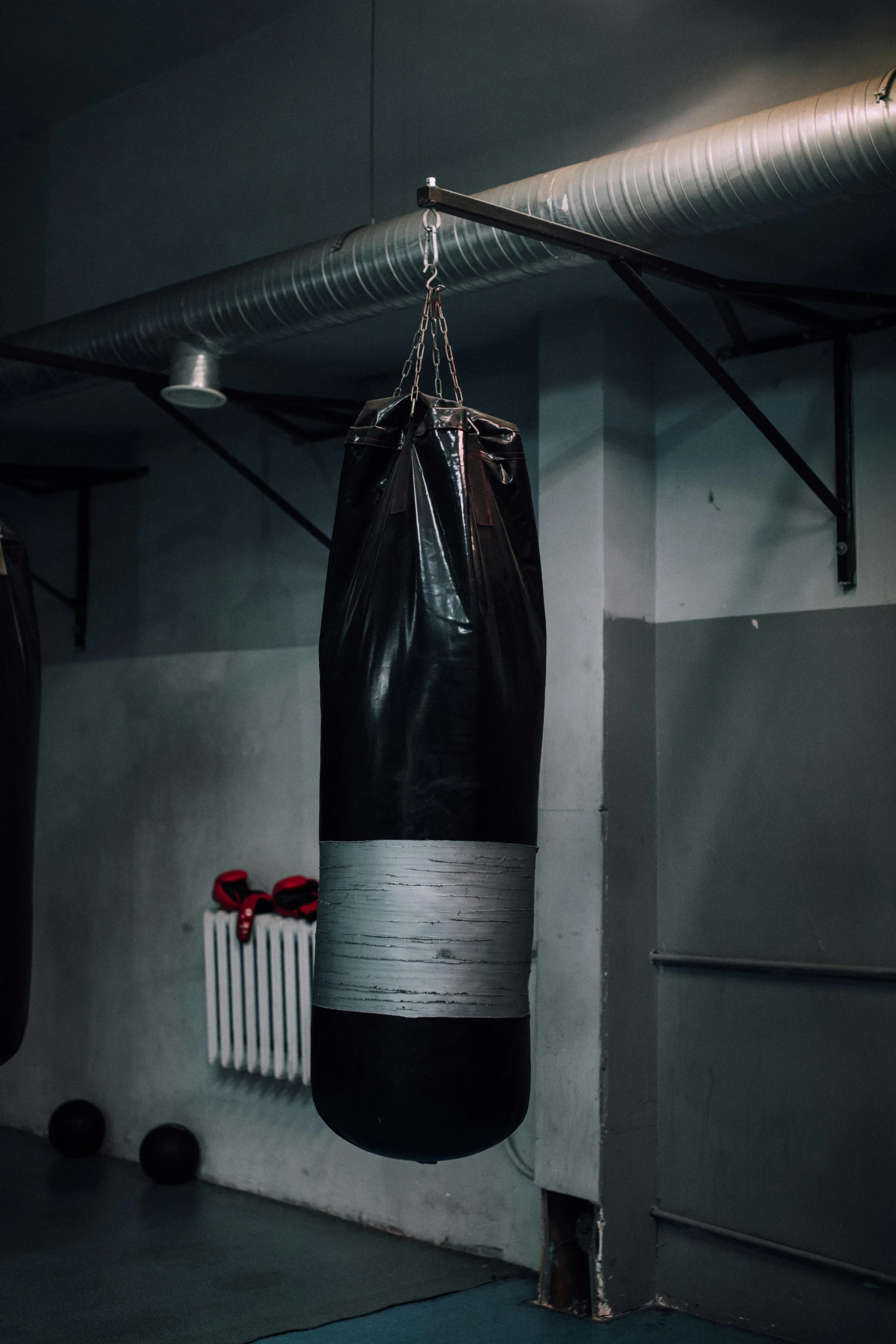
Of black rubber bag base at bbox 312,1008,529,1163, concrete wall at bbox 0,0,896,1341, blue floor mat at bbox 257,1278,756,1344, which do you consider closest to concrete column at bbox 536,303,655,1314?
concrete wall at bbox 0,0,896,1341

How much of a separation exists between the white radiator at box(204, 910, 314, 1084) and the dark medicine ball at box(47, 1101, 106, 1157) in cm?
70

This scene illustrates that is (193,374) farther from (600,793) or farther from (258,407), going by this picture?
(600,793)

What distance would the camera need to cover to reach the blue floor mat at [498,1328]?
3.26 m

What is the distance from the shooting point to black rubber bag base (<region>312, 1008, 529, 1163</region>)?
211cm

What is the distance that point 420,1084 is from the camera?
82.9 inches

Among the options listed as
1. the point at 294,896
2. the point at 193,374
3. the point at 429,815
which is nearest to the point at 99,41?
the point at 193,374

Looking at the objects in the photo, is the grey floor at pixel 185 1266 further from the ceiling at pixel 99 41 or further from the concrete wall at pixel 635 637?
the ceiling at pixel 99 41

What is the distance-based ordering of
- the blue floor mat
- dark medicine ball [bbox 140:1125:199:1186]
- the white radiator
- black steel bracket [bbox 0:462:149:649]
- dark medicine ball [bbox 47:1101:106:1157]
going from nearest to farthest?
the blue floor mat < the white radiator < dark medicine ball [bbox 140:1125:199:1186] < dark medicine ball [bbox 47:1101:106:1157] < black steel bracket [bbox 0:462:149:649]

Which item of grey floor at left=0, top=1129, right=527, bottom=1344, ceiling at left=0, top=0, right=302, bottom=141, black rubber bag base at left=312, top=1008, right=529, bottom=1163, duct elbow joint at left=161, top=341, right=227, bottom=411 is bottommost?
grey floor at left=0, top=1129, right=527, bottom=1344

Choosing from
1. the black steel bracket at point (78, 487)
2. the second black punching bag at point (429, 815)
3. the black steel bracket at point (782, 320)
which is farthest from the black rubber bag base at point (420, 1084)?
the black steel bracket at point (78, 487)

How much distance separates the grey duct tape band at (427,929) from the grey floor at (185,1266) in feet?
5.64

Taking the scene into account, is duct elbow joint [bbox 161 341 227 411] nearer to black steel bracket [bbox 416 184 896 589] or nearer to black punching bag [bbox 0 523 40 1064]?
black punching bag [bbox 0 523 40 1064]

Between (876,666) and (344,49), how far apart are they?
99.4 inches

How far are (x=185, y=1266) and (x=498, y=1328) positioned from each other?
3.49ft
